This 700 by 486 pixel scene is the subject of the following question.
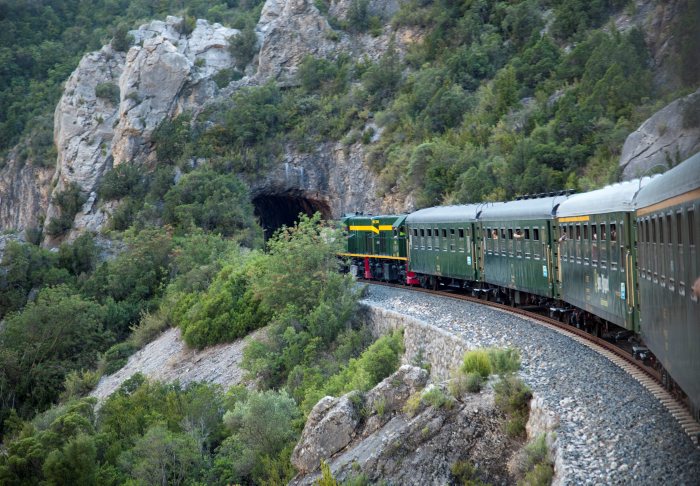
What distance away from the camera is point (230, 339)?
99.8 ft

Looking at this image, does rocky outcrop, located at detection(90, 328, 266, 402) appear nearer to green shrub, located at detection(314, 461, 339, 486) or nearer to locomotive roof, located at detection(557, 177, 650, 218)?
locomotive roof, located at detection(557, 177, 650, 218)

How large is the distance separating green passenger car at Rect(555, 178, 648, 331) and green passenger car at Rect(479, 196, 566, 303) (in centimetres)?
81

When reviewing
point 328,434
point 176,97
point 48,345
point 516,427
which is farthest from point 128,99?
point 516,427

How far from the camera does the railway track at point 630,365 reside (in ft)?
33.0

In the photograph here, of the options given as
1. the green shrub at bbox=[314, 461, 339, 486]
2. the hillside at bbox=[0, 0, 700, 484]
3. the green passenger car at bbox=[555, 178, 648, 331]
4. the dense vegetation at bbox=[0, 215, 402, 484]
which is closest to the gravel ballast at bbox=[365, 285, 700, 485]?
the green passenger car at bbox=[555, 178, 648, 331]

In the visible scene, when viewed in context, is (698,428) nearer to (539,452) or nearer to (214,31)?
(539,452)

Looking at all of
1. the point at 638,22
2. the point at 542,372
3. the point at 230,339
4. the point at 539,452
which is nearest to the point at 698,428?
the point at 539,452

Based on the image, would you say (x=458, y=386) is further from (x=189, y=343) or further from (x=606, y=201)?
(x=189, y=343)

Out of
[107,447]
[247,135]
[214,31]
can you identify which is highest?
[214,31]

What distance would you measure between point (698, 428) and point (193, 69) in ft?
192

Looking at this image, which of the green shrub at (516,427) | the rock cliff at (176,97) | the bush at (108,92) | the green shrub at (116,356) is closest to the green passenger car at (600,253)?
the green shrub at (516,427)

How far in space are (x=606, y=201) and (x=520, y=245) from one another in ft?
22.4

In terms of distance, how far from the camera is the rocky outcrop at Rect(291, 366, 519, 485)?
1148cm

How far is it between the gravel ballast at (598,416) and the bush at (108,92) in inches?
2187
